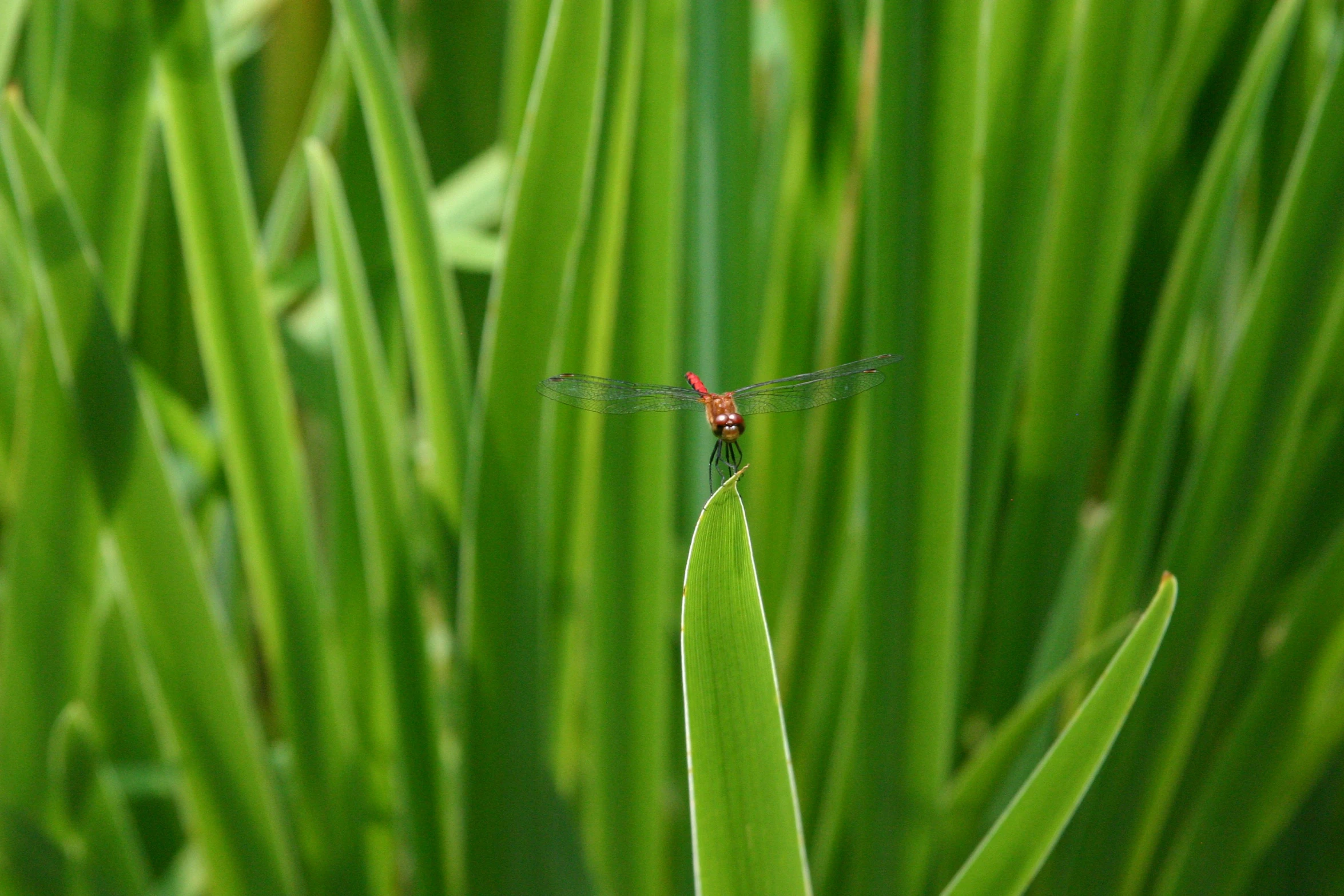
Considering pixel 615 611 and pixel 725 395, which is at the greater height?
pixel 725 395

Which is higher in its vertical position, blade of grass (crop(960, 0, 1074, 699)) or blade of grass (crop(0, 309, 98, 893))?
blade of grass (crop(960, 0, 1074, 699))

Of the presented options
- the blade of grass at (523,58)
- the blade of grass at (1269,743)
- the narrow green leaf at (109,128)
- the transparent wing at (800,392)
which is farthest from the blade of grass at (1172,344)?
the narrow green leaf at (109,128)

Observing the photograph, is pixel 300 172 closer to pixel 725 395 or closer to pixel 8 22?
pixel 8 22

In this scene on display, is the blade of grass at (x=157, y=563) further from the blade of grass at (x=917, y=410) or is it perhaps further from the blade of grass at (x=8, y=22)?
the blade of grass at (x=917, y=410)

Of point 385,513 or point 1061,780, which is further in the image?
point 385,513

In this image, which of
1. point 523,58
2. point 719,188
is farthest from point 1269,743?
point 523,58

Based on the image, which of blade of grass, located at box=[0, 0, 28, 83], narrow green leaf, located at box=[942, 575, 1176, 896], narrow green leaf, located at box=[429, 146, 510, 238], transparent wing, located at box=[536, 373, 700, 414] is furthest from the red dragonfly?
blade of grass, located at box=[0, 0, 28, 83]

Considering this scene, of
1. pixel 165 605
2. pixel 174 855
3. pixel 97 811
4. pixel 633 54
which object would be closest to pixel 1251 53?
pixel 633 54

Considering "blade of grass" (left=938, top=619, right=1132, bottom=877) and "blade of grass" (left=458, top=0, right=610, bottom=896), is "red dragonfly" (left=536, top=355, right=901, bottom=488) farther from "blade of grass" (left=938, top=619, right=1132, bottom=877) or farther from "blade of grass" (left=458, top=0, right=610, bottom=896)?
"blade of grass" (left=938, top=619, right=1132, bottom=877)
